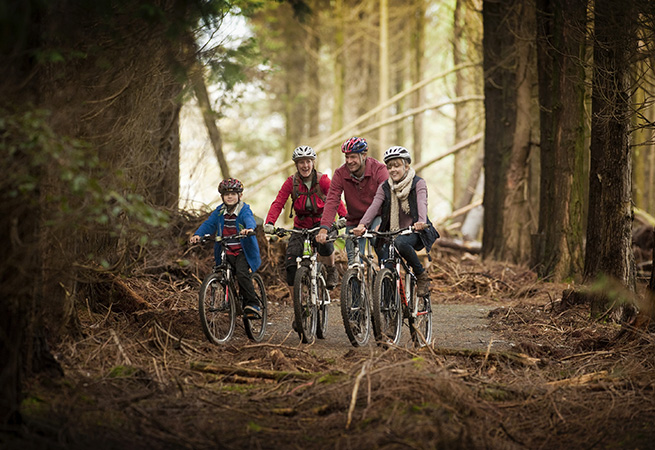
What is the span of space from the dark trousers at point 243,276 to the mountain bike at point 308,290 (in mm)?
492

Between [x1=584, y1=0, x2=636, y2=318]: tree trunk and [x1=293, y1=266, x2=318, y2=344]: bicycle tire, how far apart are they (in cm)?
371

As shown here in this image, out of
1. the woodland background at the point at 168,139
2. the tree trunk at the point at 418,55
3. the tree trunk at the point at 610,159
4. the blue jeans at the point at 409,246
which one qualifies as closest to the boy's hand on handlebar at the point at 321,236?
the blue jeans at the point at 409,246

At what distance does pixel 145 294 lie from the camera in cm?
937

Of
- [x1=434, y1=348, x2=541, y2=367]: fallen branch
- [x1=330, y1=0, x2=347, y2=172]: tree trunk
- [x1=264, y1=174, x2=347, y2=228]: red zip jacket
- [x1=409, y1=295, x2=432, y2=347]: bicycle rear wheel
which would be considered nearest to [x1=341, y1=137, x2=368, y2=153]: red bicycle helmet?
[x1=264, y1=174, x2=347, y2=228]: red zip jacket

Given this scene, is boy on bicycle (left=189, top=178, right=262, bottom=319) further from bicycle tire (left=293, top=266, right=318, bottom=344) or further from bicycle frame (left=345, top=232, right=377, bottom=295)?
bicycle frame (left=345, top=232, right=377, bottom=295)

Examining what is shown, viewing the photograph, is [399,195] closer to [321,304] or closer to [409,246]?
[409,246]

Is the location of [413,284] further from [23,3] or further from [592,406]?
[23,3]

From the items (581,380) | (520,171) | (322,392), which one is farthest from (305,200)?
(520,171)

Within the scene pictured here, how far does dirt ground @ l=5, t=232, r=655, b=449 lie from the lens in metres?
4.95

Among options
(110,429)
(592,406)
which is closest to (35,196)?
(110,429)

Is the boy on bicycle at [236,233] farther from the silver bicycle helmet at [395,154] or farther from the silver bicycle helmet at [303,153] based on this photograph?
the silver bicycle helmet at [395,154]

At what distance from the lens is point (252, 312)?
853cm

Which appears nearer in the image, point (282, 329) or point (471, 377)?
point (471, 377)

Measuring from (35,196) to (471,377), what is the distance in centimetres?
373
